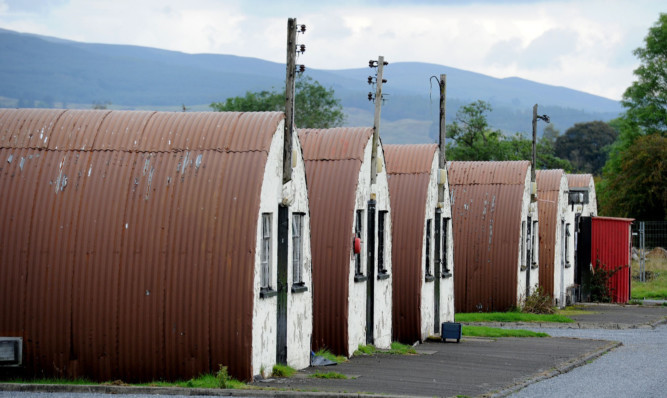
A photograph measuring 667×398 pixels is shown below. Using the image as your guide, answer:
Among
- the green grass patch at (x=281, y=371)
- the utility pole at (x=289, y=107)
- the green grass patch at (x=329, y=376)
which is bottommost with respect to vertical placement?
the green grass patch at (x=329, y=376)

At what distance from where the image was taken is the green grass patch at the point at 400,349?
78.4 feet

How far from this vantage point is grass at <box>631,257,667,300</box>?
48.8 m

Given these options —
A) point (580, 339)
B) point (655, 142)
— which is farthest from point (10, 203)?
point (655, 142)

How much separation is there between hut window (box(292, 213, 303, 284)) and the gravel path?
14.5 ft

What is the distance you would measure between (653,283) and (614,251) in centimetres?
736

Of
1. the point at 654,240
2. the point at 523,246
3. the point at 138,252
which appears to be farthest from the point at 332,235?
the point at 654,240

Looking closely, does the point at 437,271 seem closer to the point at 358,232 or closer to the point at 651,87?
the point at 358,232

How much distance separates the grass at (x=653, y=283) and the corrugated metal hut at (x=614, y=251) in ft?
6.19

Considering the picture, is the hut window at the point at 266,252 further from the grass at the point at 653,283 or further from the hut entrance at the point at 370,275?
the grass at the point at 653,283

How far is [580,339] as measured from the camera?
29391 mm

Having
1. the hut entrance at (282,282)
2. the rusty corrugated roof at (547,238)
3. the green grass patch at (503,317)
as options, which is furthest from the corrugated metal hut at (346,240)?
the rusty corrugated roof at (547,238)

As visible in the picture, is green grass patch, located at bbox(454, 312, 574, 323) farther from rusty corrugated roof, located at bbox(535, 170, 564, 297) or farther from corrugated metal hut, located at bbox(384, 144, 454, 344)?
rusty corrugated roof, located at bbox(535, 170, 564, 297)

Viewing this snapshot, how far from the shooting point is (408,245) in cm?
2716

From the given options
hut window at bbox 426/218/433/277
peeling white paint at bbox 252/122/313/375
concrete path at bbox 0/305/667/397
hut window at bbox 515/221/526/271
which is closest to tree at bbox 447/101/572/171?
hut window at bbox 515/221/526/271
